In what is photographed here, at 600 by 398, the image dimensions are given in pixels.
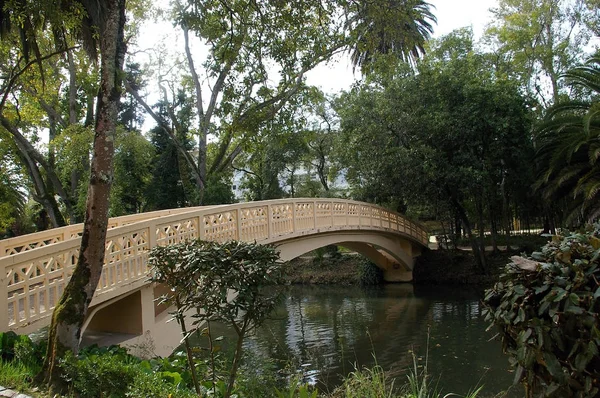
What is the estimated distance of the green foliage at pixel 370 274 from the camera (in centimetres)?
2408

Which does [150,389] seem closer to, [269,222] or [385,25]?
[385,25]

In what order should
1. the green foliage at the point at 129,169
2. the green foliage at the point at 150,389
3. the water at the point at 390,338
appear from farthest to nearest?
the green foliage at the point at 129,169 → the water at the point at 390,338 → the green foliage at the point at 150,389

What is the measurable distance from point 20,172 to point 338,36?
22736 millimetres

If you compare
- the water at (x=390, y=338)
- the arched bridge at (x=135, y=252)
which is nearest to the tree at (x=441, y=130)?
the arched bridge at (x=135, y=252)

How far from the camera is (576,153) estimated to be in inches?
668

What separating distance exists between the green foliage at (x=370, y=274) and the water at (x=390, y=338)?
300 centimetres

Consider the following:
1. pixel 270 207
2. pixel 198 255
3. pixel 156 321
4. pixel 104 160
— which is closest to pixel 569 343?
pixel 198 255

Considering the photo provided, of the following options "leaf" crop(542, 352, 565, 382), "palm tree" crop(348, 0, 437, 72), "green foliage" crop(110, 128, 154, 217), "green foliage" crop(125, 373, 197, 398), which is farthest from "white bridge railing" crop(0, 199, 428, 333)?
"green foliage" crop(110, 128, 154, 217)

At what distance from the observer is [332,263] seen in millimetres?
26469

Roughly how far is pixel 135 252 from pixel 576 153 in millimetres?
15570

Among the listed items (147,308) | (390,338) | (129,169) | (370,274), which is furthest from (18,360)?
(370,274)

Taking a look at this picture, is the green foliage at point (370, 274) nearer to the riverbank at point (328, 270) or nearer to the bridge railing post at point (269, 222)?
the riverbank at point (328, 270)

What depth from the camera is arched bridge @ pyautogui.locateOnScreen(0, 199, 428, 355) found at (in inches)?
229

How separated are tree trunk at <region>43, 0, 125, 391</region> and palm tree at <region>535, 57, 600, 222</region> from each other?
13.9 meters
